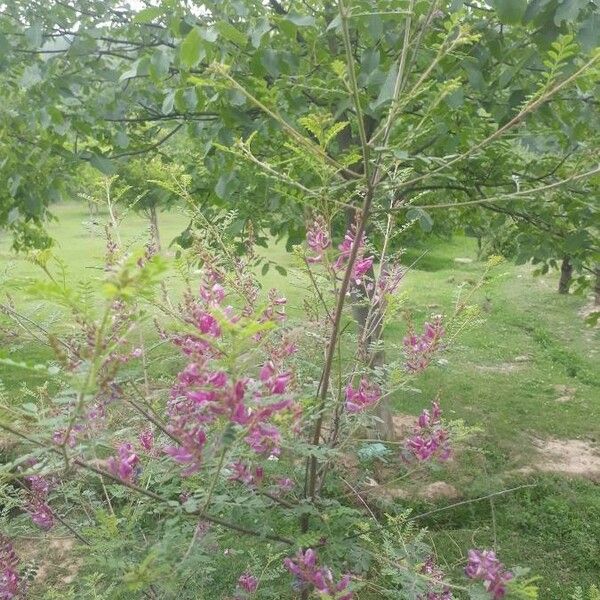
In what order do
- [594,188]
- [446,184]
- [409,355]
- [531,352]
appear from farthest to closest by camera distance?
[531,352] < [446,184] < [594,188] < [409,355]

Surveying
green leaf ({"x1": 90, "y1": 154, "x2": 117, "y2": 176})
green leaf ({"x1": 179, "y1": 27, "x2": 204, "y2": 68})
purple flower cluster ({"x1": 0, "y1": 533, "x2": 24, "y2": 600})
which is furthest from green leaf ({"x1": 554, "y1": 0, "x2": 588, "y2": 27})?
purple flower cluster ({"x1": 0, "y1": 533, "x2": 24, "y2": 600})

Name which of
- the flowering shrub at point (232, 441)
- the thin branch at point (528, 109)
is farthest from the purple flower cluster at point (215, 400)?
the thin branch at point (528, 109)

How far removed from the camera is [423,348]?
2.11 metres

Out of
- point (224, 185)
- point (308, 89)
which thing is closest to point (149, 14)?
point (224, 185)

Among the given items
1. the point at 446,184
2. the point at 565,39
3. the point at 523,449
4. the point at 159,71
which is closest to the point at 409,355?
the point at 565,39

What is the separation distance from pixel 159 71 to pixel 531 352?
8.96 m

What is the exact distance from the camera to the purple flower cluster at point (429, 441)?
2166 millimetres

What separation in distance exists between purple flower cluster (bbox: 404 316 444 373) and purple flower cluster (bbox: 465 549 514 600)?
2.00 feet

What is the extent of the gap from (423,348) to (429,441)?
1.11 feet

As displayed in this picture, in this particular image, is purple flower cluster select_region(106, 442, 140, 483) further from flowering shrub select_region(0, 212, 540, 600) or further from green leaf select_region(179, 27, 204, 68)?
green leaf select_region(179, 27, 204, 68)

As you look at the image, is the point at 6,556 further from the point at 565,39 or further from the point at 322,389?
the point at 565,39

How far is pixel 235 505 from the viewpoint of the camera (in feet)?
5.84

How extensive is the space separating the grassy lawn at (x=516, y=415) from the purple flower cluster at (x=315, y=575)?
0.51m

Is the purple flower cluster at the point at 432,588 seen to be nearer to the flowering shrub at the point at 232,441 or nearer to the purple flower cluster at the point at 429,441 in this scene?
the flowering shrub at the point at 232,441
